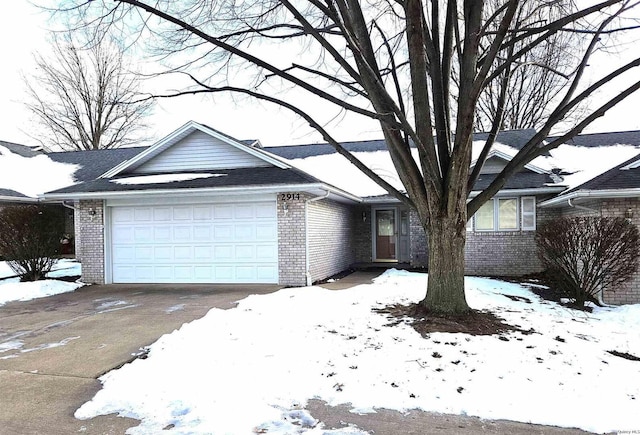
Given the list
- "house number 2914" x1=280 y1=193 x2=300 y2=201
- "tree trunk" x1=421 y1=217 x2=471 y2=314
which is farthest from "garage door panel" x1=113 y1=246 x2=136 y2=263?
"tree trunk" x1=421 y1=217 x2=471 y2=314

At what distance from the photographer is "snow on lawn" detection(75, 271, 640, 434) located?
3746mm

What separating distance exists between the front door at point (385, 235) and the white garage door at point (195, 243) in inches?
266

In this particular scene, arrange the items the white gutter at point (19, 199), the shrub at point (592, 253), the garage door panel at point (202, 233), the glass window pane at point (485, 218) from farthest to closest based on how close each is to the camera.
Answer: the white gutter at point (19, 199)
the glass window pane at point (485, 218)
the garage door panel at point (202, 233)
the shrub at point (592, 253)

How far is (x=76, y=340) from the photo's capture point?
6.23 meters

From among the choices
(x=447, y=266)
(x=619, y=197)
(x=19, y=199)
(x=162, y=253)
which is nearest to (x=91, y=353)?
(x=447, y=266)

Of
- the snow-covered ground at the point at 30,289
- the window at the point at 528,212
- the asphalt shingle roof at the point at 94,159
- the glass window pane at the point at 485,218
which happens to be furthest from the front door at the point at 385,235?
the asphalt shingle roof at the point at 94,159

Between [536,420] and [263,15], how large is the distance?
730cm

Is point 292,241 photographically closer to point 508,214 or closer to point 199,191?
point 199,191

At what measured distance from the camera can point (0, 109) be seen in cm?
2780

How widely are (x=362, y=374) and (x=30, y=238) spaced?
10.6 m

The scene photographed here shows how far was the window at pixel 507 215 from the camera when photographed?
12883mm

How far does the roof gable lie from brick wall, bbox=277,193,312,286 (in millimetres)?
1568

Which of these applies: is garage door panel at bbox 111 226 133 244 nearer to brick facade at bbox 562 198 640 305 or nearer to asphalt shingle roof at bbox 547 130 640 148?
brick facade at bbox 562 198 640 305

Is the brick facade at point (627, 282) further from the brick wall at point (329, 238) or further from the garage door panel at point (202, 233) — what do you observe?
the garage door panel at point (202, 233)
